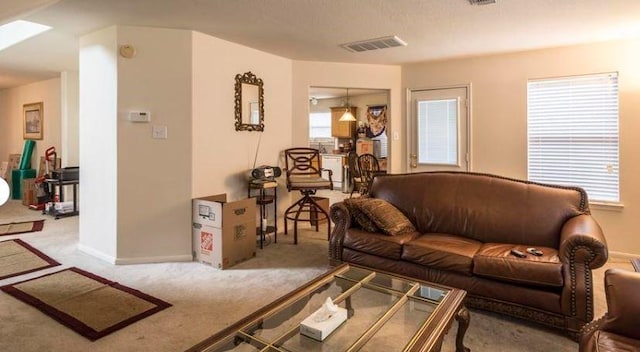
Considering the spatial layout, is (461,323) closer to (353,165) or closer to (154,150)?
(154,150)

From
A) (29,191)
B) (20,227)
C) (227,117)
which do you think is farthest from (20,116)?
(227,117)

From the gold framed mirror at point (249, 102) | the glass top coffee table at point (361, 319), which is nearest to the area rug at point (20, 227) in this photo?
the gold framed mirror at point (249, 102)

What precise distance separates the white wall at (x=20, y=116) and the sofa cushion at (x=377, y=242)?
6028 mm

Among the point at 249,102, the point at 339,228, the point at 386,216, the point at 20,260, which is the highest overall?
the point at 249,102

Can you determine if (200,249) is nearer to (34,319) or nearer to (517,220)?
(34,319)

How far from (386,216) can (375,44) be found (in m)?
1.96

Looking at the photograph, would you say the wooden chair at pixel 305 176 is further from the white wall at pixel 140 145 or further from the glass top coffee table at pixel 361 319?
the glass top coffee table at pixel 361 319

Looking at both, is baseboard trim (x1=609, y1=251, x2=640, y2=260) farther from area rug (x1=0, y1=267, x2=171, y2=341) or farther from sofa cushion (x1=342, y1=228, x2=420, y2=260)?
area rug (x1=0, y1=267, x2=171, y2=341)

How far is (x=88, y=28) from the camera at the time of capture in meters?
3.51

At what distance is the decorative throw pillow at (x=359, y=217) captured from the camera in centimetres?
306

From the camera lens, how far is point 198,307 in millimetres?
2596

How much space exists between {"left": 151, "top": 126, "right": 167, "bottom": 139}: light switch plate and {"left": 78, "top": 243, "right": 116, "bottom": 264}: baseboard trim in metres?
1.25

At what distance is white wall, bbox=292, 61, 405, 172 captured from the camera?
4.80 m

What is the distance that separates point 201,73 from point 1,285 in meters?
2.48
